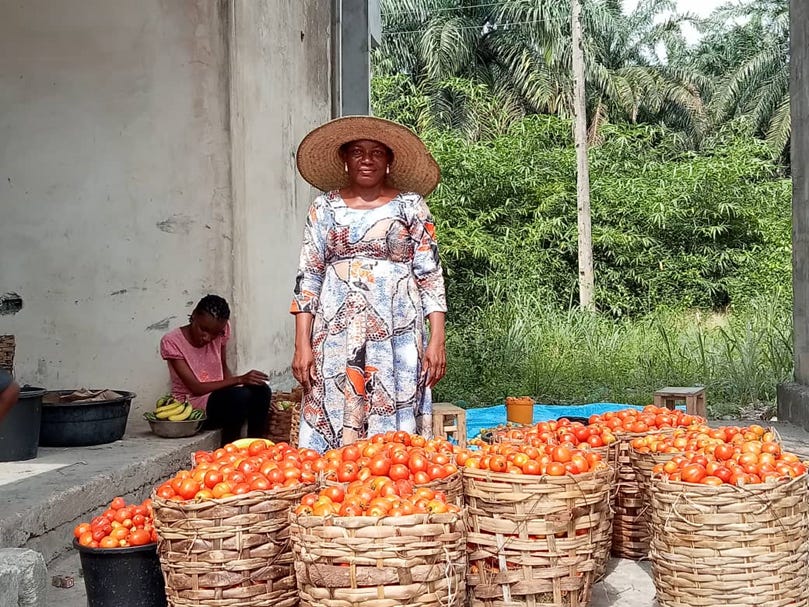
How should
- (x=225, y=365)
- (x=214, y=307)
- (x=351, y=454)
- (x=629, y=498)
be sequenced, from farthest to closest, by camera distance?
(x=225, y=365), (x=214, y=307), (x=629, y=498), (x=351, y=454)

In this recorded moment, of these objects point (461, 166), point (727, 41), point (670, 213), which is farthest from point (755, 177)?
point (727, 41)

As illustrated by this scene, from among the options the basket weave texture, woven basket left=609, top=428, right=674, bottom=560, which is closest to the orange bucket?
the basket weave texture

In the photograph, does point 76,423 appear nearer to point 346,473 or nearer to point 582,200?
point 346,473

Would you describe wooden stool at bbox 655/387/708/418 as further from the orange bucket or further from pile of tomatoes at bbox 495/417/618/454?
pile of tomatoes at bbox 495/417/618/454

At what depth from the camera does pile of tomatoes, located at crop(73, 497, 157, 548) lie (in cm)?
311

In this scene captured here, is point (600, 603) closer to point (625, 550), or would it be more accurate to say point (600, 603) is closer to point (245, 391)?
point (625, 550)

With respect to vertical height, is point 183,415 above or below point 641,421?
below

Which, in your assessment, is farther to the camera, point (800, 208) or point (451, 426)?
point (800, 208)

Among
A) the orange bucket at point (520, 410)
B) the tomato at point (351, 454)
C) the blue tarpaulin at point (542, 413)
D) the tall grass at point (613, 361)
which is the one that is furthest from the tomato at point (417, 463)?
the tall grass at point (613, 361)

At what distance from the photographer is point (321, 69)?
9.22m

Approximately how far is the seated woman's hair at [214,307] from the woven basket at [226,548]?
2708mm

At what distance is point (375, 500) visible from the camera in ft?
8.85

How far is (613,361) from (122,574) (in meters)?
8.80

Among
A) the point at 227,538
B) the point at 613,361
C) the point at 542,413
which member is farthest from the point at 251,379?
the point at 613,361
